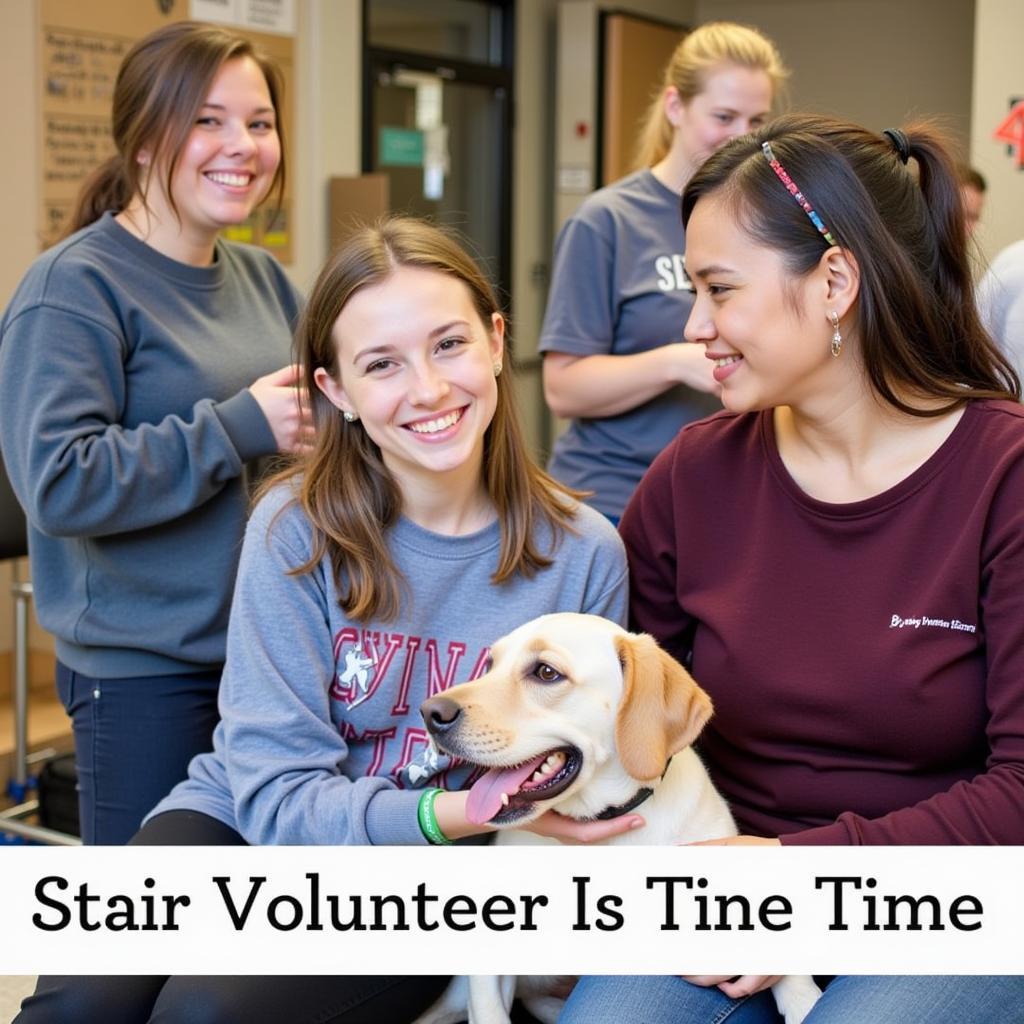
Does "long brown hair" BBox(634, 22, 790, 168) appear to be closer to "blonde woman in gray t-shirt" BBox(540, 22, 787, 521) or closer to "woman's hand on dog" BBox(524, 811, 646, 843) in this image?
"blonde woman in gray t-shirt" BBox(540, 22, 787, 521)

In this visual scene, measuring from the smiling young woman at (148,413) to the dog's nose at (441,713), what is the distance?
0.62 metres

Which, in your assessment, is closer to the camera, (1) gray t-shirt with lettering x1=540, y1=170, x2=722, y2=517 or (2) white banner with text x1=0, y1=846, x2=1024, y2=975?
(2) white banner with text x1=0, y1=846, x2=1024, y2=975

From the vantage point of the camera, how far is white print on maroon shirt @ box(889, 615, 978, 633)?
1.51 meters

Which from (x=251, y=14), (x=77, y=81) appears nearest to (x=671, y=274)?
(x=77, y=81)

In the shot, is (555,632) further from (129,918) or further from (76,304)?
(76,304)

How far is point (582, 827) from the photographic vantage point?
1.53 metres

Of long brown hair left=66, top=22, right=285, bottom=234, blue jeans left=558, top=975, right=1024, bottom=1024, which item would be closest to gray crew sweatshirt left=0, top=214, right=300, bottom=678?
long brown hair left=66, top=22, right=285, bottom=234

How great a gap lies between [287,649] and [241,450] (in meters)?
0.43

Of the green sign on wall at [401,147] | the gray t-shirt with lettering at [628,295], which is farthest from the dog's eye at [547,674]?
the green sign on wall at [401,147]

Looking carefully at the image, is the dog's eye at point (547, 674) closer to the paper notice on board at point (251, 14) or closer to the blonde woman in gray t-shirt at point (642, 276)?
the blonde woman in gray t-shirt at point (642, 276)

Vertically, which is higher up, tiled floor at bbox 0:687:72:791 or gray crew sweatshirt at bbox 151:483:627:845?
gray crew sweatshirt at bbox 151:483:627:845

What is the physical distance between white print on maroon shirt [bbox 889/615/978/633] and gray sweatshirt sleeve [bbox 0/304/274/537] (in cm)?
90

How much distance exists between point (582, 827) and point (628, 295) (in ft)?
4.23

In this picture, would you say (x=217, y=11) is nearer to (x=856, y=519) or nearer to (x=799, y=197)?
(x=799, y=197)
